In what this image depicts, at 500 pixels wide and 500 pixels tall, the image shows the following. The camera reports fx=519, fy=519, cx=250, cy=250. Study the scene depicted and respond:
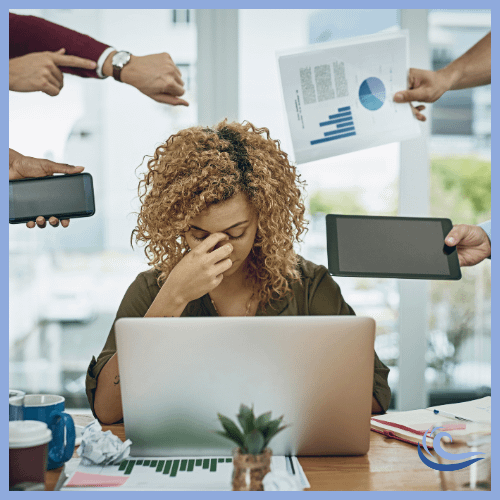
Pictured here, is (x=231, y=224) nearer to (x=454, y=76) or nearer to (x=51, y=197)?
(x=51, y=197)

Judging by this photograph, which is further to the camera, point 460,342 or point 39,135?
point 460,342

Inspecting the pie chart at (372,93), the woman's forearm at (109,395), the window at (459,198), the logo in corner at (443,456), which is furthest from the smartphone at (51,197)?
the window at (459,198)

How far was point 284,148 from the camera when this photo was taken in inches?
94.0

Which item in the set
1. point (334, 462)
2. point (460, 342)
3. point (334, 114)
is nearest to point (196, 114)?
point (334, 114)

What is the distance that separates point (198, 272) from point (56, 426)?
1.64 ft

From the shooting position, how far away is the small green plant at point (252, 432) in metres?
0.83

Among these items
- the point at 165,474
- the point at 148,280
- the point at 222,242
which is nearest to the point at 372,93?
the point at 222,242

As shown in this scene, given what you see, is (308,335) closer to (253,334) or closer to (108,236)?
(253,334)

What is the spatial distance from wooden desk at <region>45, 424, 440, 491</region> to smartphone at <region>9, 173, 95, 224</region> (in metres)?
0.69

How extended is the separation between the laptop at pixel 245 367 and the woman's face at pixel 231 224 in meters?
0.51

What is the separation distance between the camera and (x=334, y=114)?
165cm

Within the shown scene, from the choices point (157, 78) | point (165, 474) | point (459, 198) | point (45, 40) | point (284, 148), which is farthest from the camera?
point (459, 198)

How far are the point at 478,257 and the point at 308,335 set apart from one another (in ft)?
2.74

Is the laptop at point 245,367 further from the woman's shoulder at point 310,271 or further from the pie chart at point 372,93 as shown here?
the pie chart at point 372,93
